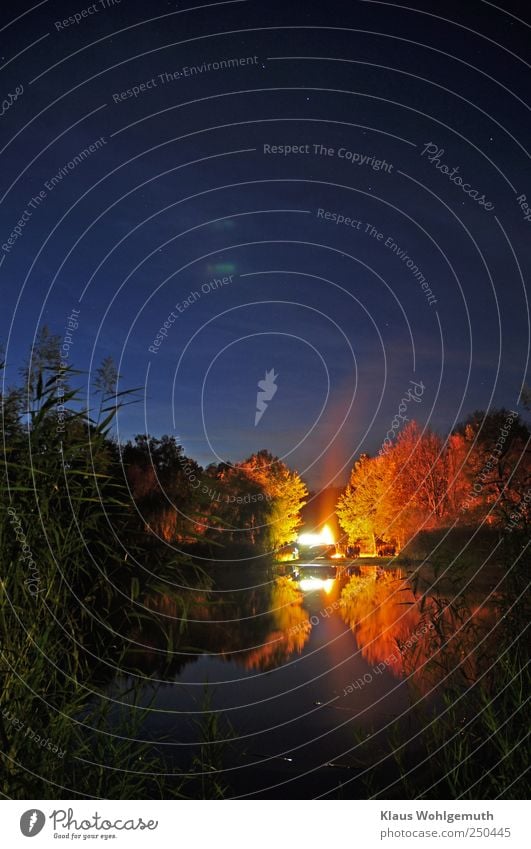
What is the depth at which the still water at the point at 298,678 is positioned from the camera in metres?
9.06

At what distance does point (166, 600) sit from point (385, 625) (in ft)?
27.7

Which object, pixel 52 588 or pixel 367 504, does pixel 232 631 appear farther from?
pixel 367 504

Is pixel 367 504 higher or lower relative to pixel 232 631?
higher

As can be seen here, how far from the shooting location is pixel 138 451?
1072 inches

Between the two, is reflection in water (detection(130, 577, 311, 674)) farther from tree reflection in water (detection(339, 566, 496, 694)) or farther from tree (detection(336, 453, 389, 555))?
tree (detection(336, 453, 389, 555))

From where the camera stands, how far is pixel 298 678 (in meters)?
19.8

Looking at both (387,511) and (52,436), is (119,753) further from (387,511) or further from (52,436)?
(387,511)
